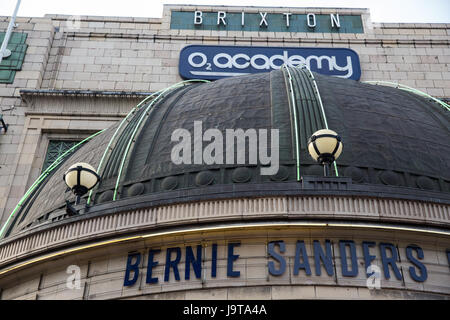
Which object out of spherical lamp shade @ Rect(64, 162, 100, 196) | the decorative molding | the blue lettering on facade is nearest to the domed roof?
the decorative molding

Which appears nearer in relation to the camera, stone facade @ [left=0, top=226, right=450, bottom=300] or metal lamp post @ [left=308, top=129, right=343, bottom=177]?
stone facade @ [left=0, top=226, right=450, bottom=300]

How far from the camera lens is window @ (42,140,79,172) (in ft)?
93.4

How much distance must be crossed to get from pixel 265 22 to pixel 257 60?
3.21 meters

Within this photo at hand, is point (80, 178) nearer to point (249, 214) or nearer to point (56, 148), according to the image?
point (249, 214)

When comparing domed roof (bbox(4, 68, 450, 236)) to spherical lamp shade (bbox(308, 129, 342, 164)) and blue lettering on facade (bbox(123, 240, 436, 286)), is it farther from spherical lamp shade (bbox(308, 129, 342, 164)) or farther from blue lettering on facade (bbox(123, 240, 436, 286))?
blue lettering on facade (bbox(123, 240, 436, 286))

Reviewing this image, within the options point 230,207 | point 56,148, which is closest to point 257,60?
Result: point 56,148

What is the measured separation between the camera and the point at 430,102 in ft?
76.6

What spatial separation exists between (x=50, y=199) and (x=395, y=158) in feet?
32.6

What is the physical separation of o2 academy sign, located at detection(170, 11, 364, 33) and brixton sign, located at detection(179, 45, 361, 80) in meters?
2.04

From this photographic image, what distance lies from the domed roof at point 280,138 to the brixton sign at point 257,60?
821 cm

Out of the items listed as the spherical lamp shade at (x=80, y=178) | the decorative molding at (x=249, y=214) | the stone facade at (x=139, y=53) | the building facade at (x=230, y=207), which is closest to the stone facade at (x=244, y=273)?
the building facade at (x=230, y=207)

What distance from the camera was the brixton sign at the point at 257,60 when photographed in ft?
103

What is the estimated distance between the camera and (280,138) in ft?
58.5
